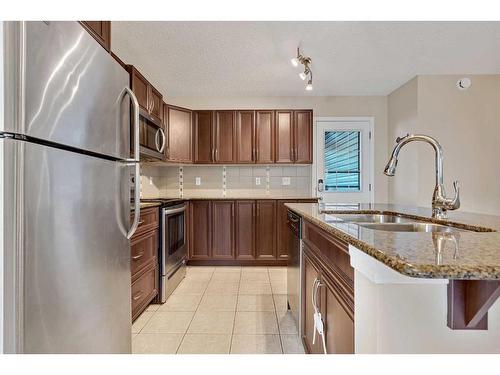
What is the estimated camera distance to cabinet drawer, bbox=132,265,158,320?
2.13 m

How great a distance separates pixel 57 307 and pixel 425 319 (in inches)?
40.5

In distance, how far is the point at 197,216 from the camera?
12.4ft

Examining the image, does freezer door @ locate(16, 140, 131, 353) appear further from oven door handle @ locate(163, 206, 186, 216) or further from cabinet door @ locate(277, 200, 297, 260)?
cabinet door @ locate(277, 200, 297, 260)


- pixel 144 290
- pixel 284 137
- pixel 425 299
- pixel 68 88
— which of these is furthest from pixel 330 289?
pixel 284 137

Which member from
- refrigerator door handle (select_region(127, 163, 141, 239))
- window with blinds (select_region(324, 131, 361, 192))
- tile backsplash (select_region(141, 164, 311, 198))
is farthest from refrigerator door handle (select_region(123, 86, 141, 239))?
window with blinds (select_region(324, 131, 361, 192))

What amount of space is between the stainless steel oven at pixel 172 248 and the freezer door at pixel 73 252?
1299mm

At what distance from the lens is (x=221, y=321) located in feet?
7.25

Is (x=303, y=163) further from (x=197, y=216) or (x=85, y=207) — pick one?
(x=85, y=207)

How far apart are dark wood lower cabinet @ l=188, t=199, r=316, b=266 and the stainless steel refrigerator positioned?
2.46m

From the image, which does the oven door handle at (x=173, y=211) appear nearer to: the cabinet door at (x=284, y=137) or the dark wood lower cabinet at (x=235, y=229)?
the dark wood lower cabinet at (x=235, y=229)

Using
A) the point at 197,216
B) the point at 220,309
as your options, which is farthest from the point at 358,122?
the point at 220,309

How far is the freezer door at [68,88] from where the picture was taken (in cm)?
77

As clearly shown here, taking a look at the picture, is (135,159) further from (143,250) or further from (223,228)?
(223,228)
